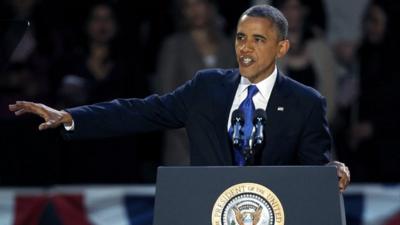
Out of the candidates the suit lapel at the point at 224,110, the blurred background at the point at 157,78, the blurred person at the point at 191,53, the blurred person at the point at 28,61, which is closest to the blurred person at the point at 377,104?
the blurred background at the point at 157,78

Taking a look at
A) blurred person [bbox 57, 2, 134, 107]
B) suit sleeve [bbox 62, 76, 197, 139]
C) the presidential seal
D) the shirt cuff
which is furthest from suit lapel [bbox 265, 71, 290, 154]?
blurred person [bbox 57, 2, 134, 107]

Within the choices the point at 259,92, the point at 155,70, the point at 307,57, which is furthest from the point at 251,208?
the point at 155,70

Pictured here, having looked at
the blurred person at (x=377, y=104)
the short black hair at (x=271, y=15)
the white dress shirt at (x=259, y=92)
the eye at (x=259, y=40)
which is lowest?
the blurred person at (x=377, y=104)

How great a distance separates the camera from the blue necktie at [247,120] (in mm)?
4203

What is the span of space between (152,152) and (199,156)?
341 cm

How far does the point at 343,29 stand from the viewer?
786cm

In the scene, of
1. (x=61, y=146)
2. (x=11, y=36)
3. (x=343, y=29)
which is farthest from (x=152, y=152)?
(x=11, y=36)

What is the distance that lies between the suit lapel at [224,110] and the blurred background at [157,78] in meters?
2.65

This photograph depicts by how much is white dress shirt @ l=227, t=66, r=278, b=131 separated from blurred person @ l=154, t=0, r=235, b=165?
2768 mm

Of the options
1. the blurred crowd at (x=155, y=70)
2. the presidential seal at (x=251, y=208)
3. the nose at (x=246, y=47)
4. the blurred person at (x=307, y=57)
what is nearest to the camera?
the presidential seal at (x=251, y=208)

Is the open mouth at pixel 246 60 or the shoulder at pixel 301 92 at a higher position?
the open mouth at pixel 246 60

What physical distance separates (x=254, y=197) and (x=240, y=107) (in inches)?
19.6

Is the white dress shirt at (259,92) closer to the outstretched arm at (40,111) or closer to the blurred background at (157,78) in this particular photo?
the outstretched arm at (40,111)

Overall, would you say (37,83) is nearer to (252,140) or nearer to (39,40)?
(39,40)
